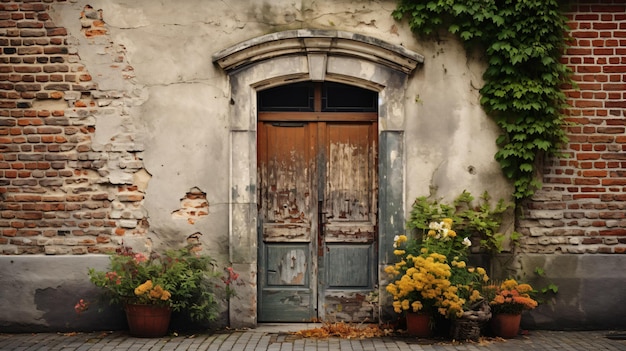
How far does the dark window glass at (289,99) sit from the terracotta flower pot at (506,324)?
2953mm

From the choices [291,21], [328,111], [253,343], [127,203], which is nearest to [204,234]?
[127,203]

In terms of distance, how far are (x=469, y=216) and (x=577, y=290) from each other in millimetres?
1405

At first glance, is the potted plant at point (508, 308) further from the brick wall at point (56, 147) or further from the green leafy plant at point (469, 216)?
the brick wall at point (56, 147)

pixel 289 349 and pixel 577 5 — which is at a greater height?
pixel 577 5

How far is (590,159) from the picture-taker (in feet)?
23.7

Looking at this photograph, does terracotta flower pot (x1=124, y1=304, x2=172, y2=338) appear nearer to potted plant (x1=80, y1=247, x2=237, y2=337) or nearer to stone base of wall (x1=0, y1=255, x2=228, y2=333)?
potted plant (x1=80, y1=247, x2=237, y2=337)

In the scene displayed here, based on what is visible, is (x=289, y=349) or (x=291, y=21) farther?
(x=291, y=21)

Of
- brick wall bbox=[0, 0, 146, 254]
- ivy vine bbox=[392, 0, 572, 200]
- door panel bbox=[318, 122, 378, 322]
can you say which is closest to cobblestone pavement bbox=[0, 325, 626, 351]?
Result: door panel bbox=[318, 122, 378, 322]

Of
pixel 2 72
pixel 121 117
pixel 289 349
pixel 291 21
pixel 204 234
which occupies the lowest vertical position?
pixel 289 349

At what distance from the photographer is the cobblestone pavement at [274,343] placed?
21.0 ft

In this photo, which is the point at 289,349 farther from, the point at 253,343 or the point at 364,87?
the point at 364,87

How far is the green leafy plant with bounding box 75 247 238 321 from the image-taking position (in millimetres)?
6684

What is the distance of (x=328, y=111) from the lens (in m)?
7.44

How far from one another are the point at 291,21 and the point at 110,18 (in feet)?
6.25
